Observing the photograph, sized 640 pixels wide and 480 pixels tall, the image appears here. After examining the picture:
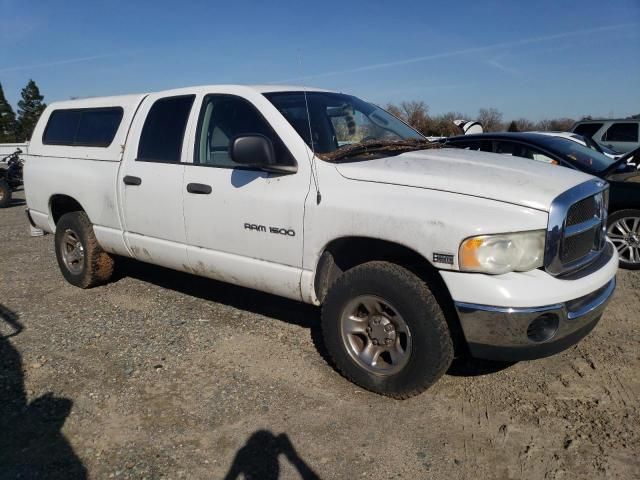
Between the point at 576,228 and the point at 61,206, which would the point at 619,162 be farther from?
the point at 61,206

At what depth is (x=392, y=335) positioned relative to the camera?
3.33m

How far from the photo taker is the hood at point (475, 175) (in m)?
2.94

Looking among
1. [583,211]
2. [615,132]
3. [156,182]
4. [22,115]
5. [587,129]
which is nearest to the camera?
[583,211]

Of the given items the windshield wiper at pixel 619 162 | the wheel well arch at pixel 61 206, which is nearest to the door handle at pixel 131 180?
the wheel well arch at pixel 61 206

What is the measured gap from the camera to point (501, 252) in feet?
9.26

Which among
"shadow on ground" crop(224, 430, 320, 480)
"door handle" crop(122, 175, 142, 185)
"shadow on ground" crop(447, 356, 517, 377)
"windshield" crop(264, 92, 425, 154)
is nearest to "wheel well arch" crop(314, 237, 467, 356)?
"shadow on ground" crop(447, 356, 517, 377)

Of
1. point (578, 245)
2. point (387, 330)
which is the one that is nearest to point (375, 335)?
point (387, 330)

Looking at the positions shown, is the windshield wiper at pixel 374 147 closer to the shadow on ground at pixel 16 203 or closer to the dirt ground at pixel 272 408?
the dirt ground at pixel 272 408

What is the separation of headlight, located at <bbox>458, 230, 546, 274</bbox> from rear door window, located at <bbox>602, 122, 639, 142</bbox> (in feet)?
47.5

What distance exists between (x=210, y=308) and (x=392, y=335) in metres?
2.31

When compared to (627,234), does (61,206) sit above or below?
above

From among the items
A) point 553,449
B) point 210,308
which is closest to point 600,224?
point 553,449

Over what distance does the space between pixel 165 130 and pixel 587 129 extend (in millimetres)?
14836

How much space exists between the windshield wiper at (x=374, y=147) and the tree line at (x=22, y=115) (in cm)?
5622
